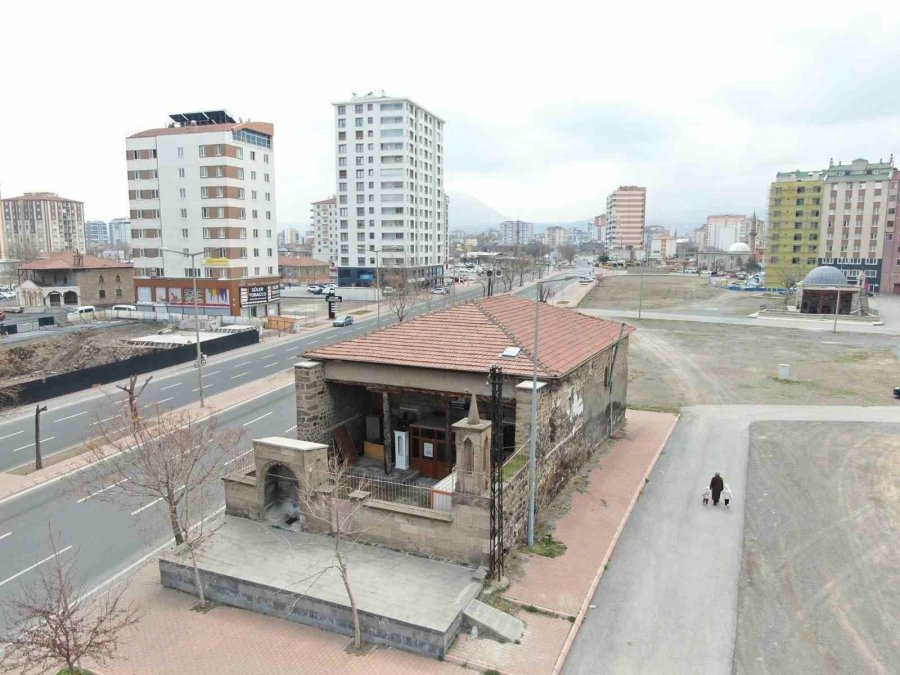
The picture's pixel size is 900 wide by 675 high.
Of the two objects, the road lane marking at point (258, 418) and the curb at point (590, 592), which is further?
the road lane marking at point (258, 418)

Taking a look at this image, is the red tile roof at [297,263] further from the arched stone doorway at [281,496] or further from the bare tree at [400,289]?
the arched stone doorway at [281,496]

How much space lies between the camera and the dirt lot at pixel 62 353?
44.9m

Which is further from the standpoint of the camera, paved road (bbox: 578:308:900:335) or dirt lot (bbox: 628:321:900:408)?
paved road (bbox: 578:308:900:335)

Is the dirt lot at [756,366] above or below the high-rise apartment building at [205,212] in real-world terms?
below

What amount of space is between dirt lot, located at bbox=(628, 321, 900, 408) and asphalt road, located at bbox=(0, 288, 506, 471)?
88.5 feet

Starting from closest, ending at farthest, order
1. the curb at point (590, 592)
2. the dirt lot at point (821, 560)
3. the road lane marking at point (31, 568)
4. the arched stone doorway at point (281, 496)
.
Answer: the curb at point (590, 592)
the dirt lot at point (821, 560)
the road lane marking at point (31, 568)
the arched stone doorway at point (281, 496)

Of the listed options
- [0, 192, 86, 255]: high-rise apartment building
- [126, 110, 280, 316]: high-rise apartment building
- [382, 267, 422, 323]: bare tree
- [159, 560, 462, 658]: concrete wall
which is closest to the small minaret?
[159, 560, 462, 658]: concrete wall

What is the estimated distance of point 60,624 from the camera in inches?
430

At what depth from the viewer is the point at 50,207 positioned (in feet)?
606

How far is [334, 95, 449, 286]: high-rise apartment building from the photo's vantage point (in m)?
96.4

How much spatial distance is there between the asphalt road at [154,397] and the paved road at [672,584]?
16260 mm

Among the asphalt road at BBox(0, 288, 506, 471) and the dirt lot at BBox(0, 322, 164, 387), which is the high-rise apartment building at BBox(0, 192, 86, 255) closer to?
the dirt lot at BBox(0, 322, 164, 387)

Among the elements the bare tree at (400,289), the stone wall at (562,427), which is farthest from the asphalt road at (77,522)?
the bare tree at (400,289)

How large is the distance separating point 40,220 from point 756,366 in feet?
678
